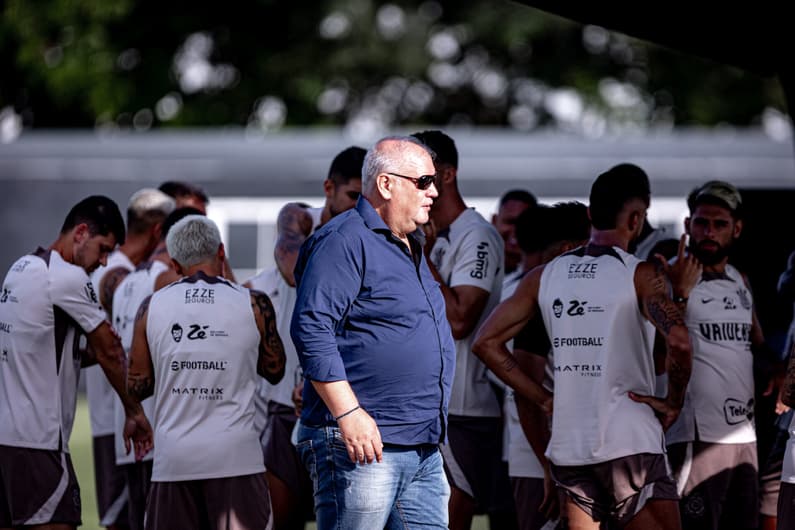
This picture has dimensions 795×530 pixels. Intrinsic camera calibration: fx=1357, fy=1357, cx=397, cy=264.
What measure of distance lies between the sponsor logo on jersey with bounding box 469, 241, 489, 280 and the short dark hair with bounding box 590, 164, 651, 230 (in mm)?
911

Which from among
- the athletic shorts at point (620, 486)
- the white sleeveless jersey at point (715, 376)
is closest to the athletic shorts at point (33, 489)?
the athletic shorts at point (620, 486)

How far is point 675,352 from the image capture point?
5742mm

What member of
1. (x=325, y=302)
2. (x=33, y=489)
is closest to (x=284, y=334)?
(x=33, y=489)

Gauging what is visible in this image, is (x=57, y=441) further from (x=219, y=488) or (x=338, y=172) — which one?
(x=338, y=172)

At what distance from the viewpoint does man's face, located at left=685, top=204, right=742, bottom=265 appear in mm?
6914

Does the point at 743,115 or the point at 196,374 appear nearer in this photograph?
the point at 196,374

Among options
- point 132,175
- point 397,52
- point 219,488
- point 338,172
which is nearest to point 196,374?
point 219,488

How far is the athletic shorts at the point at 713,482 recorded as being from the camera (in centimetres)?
677

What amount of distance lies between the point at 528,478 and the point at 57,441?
90.0 inches

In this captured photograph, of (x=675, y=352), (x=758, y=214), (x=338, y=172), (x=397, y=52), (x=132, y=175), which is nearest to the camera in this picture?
(x=675, y=352)

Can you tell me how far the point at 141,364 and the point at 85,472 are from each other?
22.5ft

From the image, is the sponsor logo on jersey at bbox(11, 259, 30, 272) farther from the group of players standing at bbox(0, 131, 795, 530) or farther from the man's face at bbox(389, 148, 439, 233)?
the man's face at bbox(389, 148, 439, 233)

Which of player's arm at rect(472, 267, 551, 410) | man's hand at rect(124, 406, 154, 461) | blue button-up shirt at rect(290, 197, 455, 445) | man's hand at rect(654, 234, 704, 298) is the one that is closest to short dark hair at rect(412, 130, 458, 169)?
player's arm at rect(472, 267, 551, 410)

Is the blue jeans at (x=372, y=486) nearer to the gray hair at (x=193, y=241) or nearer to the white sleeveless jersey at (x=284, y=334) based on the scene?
the gray hair at (x=193, y=241)
